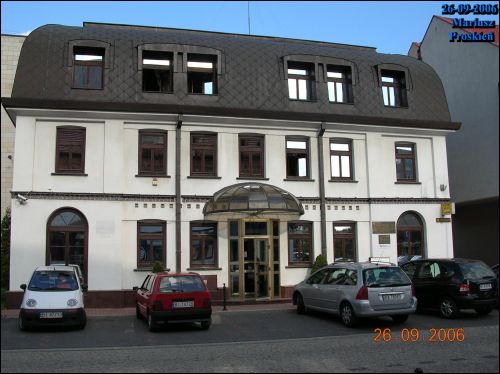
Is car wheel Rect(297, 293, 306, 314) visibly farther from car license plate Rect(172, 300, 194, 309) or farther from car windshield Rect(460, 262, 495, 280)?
car windshield Rect(460, 262, 495, 280)

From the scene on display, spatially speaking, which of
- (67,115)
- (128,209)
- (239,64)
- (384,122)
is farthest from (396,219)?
(67,115)

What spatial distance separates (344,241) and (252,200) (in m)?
4.86

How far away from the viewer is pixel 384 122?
21.5m

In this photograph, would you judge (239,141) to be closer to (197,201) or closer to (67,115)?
(197,201)

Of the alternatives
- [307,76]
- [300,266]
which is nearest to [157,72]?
[307,76]

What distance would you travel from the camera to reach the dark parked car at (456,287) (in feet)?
45.7

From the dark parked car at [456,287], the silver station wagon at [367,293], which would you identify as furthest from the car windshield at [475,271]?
the silver station wagon at [367,293]

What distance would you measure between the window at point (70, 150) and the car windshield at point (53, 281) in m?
5.59

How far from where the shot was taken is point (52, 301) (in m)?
13.0

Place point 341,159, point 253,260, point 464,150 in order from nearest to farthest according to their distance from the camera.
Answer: point 253,260 → point 341,159 → point 464,150

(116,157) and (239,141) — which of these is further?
(239,141)

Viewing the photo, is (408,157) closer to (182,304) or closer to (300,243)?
(300,243)

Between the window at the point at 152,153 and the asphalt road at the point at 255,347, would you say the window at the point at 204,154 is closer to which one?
the window at the point at 152,153

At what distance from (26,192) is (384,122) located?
14.2 m
